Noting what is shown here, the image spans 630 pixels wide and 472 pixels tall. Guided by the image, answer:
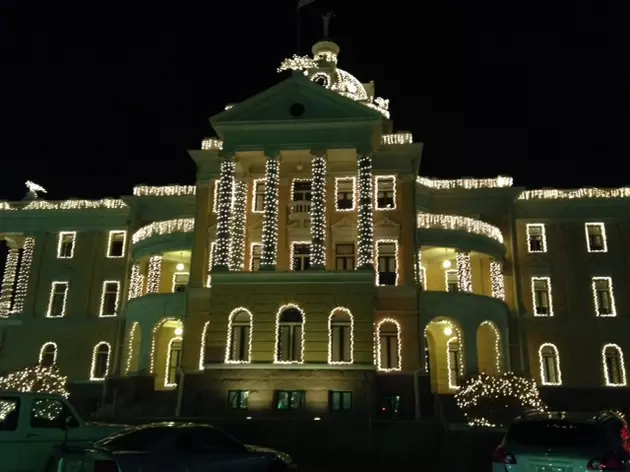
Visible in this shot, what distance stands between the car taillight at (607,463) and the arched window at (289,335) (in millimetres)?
20190

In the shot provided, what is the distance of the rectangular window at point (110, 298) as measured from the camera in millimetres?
39781

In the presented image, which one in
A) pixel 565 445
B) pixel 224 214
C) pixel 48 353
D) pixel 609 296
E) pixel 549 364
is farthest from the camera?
pixel 48 353

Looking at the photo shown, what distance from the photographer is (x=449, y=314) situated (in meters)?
32.6

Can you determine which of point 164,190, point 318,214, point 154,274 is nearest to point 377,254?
point 318,214

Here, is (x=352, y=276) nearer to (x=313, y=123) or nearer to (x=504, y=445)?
Result: (x=313, y=123)

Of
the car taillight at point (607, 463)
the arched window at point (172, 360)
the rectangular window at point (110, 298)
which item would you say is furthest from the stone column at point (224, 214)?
the car taillight at point (607, 463)

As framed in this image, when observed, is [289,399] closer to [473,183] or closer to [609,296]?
[473,183]

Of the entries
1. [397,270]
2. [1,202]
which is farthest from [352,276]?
[1,202]

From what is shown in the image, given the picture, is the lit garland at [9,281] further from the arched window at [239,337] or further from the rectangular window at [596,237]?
the rectangular window at [596,237]

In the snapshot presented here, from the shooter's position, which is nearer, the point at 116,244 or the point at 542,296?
the point at 542,296

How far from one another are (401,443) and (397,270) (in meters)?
11.8

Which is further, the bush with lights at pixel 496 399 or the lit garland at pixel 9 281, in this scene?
the lit garland at pixel 9 281

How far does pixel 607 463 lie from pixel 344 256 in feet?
76.9

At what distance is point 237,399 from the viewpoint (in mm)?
29562
